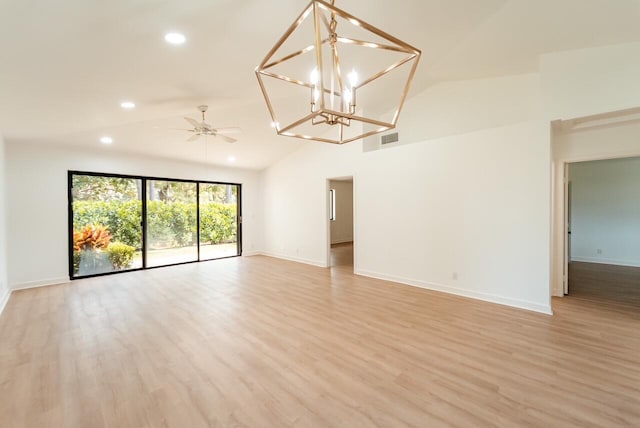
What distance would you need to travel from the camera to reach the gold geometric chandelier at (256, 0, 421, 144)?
4.99 feet

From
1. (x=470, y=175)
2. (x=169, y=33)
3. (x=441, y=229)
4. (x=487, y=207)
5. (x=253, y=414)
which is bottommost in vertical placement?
(x=253, y=414)

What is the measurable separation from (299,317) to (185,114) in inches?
147

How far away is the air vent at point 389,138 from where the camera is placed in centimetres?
609

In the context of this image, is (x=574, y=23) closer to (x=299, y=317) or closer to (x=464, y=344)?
(x=464, y=344)

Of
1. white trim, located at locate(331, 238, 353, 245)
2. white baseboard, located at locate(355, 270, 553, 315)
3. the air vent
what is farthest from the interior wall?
white trim, located at locate(331, 238, 353, 245)

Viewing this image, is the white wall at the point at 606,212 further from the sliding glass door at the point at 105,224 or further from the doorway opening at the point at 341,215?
the sliding glass door at the point at 105,224

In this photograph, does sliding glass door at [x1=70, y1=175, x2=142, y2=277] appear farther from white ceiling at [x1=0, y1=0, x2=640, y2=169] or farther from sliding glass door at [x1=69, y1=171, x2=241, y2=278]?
white ceiling at [x1=0, y1=0, x2=640, y2=169]

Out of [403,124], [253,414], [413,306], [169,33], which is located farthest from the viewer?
[403,124]

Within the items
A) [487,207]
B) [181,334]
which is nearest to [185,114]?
[181,334]

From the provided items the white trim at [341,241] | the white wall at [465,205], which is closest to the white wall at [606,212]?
the white wall at [465,205]

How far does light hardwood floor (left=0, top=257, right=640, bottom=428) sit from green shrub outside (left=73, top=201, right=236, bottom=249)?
2.04 metres

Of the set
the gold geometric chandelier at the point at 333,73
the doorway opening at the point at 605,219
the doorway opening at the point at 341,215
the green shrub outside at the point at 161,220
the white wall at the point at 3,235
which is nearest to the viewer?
the gold geometric chandelier at the point at 333,73

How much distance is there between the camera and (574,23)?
3.07 metres

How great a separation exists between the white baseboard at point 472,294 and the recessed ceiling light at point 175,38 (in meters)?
4.82
